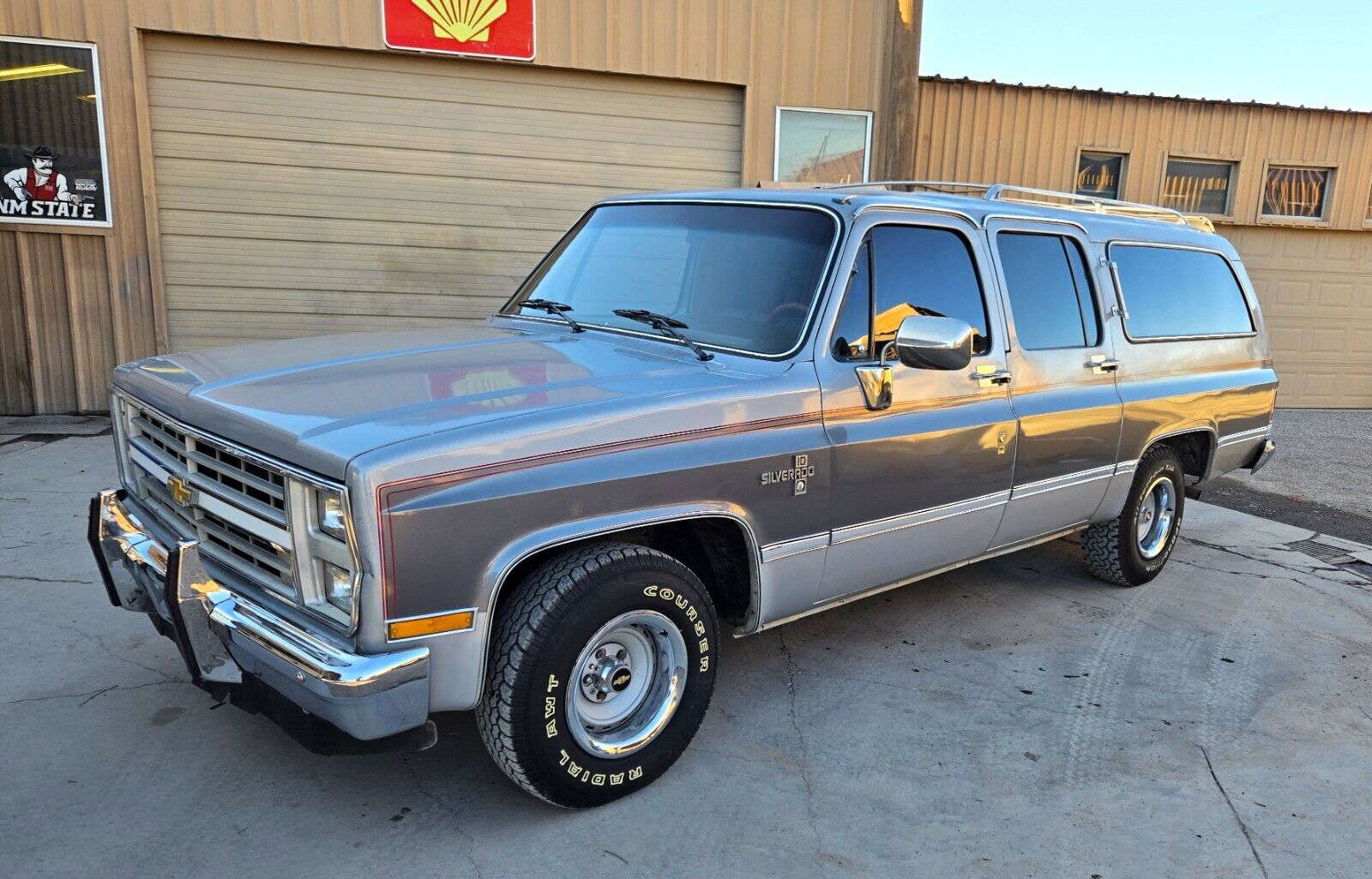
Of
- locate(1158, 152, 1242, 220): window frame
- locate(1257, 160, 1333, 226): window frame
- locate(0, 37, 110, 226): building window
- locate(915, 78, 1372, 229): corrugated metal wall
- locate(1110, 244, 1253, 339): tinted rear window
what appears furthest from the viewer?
locate(1257, 160, 1333, 226): window frame

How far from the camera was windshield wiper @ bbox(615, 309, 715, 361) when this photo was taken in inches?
138

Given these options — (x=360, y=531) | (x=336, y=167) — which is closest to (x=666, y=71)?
(x=336, y=167)

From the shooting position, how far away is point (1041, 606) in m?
5.17

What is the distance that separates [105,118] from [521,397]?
7.30 m

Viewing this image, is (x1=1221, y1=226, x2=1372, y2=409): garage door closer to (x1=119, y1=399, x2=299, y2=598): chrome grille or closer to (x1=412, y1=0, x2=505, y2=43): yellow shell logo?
(x1=412, y1=0, x2=505, y2=43): yellow shell logo

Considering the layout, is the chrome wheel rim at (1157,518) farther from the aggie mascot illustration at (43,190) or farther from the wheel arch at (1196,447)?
the aggie mascot illustration at (43,190)

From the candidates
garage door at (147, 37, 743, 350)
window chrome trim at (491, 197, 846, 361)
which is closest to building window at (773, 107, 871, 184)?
garage door at (147, 37, 743, 350)

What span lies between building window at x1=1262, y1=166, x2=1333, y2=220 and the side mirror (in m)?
10.8

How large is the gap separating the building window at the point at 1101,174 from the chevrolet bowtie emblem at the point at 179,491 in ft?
35.4

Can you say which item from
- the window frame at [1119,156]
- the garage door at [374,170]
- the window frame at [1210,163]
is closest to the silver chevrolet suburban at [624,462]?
the garage door at [374,170]

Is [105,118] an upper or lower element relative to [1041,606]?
upper

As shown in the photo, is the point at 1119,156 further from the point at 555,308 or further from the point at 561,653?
the point at 561,653

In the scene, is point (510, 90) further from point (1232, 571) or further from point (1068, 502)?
point (1232, 571)

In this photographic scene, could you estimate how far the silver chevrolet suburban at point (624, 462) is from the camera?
2.59m
